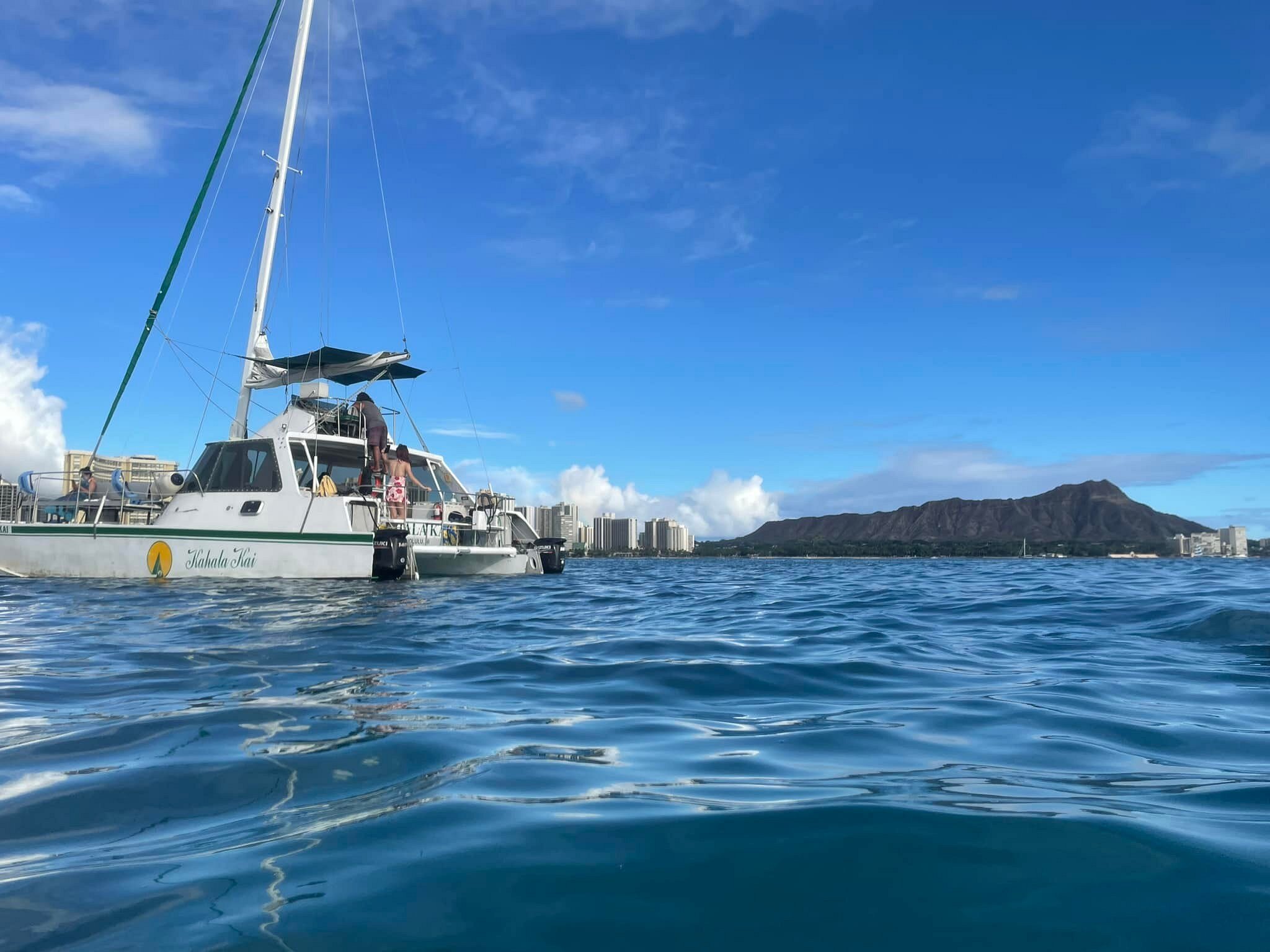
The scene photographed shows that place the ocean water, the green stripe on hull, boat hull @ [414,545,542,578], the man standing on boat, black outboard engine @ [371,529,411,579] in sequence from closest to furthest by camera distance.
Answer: the ocean water < black outboard engine @ [371,529,411,579] < the green stripe on hull < boat hull @ [414,545,542,578] < the man standing on boat

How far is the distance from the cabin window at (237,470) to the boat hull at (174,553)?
97 cm

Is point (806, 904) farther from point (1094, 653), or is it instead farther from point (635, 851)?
point (1094, 653)

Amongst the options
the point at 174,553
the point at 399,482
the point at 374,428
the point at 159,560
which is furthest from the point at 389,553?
the point at 159,560

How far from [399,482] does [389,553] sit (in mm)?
2103

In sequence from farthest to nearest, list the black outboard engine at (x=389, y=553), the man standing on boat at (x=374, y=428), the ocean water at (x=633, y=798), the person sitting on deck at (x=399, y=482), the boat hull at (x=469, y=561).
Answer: the man standing on boat at (x=374, y=428) < the boat hull at (x=469, y=561) < the person sitting on deck at (x=399, y=482) < the black outboard engine at (x=389, y=553) < the ocean water at (x=633, y=798)

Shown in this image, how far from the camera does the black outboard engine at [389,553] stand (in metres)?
13.8

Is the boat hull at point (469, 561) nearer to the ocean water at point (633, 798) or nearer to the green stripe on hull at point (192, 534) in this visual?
the green stripe on hull at point (192, 534)

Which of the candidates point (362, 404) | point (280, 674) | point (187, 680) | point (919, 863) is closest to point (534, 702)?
point (280, 674)

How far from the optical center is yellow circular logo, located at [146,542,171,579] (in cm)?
1530

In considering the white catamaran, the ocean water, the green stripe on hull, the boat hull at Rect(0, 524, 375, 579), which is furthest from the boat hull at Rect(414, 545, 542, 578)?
the ocean water

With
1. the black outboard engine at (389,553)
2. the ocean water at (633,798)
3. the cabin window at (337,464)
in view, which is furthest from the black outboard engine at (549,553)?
the ocean water at (633,798)

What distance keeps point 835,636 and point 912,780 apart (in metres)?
4.69

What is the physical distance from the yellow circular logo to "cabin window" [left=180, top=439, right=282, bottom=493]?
1225 millimetres

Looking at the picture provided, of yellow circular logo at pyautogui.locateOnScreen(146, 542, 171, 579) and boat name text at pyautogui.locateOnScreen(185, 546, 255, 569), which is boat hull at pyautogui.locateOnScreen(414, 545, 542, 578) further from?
yellow circular logo at pyautogui.locateOnScreen(146, 542, 171, 579)
